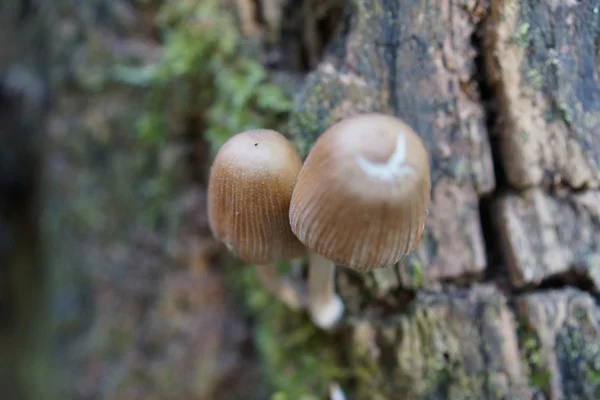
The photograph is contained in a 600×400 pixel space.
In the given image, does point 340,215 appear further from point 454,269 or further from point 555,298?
point 555,298

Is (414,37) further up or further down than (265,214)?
further up

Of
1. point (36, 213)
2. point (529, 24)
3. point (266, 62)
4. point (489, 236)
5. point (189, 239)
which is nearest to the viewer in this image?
point (529, 24)

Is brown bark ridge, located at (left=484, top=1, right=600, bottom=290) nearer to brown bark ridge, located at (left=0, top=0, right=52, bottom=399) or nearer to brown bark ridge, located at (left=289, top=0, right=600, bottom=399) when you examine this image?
brown bark ridge, located at (left=289, top=0, right=600, bottom=399)

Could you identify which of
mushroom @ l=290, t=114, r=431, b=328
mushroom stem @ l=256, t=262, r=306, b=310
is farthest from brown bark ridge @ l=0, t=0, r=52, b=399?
mushroom @ l=290, t=114, r=431, b=328

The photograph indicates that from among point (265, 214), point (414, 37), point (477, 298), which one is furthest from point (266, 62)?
point (477, 298)

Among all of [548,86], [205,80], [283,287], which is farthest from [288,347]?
[548,86]

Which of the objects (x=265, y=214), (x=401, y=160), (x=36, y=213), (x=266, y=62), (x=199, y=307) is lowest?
(x=199, y=307)

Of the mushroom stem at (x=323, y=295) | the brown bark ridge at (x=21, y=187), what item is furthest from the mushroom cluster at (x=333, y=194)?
the brown bark ridge at (x=21, y=187)
